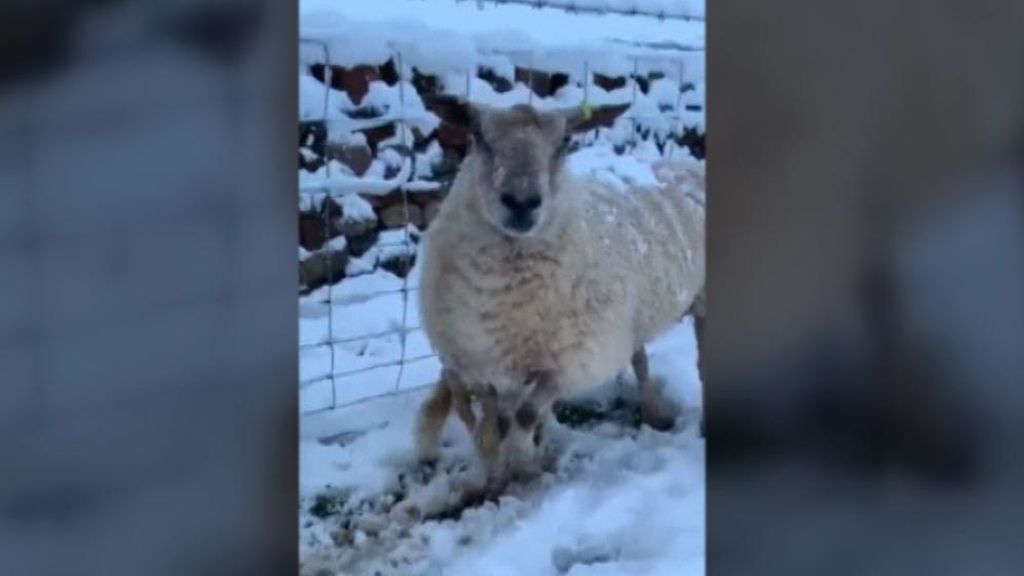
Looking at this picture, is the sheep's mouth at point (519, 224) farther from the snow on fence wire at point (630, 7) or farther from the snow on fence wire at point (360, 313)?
the snow on fence wire at point (630, 7)

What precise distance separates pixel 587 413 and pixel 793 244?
0.36m

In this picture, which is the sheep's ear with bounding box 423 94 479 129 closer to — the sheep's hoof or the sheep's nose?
the sheep's nose

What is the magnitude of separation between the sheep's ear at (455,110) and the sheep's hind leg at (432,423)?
0.30 m

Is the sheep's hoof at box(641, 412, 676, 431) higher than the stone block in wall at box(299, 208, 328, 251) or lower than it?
lower

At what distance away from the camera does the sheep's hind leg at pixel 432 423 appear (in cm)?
163

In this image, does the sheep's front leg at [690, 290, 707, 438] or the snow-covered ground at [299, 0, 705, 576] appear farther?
the sheep's front leg at [690, 290, 707, 438]

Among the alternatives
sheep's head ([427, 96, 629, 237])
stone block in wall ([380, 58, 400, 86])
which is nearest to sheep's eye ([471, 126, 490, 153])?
sheep's head ([427, 96, 629, 237])

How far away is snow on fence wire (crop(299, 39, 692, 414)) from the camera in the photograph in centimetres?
→ 162

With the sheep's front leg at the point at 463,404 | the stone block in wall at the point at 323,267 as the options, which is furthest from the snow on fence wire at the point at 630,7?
the sheep's front leg at the point at 463,404

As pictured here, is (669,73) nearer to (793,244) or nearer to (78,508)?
(793,244)

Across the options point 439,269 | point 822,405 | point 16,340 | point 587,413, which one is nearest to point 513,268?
point 439,269

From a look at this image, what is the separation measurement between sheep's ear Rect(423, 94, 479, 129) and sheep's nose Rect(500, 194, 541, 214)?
0.09 meters

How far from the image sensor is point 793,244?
1.82 m

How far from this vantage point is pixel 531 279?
1685 millimetres
